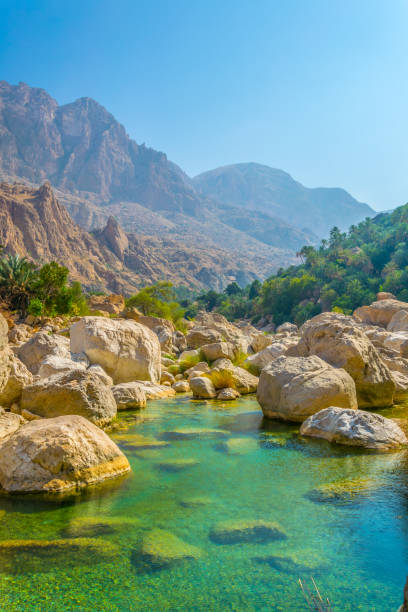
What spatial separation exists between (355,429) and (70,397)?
6.35 meters

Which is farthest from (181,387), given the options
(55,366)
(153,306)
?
(153,306)

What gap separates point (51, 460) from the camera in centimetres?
678

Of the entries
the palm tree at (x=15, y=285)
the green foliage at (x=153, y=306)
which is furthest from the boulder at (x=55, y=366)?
the green foliage at (x=153, y=306)

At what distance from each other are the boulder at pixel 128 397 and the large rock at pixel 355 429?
17.7 feet

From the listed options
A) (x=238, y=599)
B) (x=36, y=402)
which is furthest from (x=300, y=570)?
(x=36, y=402)

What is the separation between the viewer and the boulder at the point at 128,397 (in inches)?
516

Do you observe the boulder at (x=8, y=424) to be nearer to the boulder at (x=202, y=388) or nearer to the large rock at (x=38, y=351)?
the large rock at (x=38, y=351)

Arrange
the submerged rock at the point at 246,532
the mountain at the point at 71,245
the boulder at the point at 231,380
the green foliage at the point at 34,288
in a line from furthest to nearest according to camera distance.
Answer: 1. the mountain at the point at 71,245
2. the green foliage at the point at 34,288
3. the boulder at the point at 231,380
4. the submerged rock at the point at 246,532

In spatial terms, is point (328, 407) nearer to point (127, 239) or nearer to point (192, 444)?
point (192, 444)

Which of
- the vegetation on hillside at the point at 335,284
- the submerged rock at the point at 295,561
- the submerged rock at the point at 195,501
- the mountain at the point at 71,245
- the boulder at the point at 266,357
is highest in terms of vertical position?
the mountain at the point at 71,245

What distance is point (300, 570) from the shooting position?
4.73m

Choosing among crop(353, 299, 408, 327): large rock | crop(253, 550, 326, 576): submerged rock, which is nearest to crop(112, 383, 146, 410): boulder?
crop(253, 550, 326, 576): submerged rock

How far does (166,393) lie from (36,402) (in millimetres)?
6234

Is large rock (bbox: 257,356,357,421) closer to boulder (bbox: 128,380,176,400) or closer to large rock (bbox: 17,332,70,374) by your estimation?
boulder (bbox: 128,380,176,400)
